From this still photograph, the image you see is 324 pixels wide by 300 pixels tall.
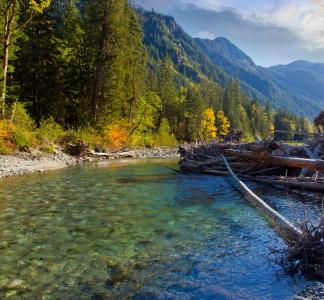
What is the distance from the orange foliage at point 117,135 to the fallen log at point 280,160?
71.8ft

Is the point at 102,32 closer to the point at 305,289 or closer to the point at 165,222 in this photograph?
the point at 165,222

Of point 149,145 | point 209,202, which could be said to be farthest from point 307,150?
point 149,145

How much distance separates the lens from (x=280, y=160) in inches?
650

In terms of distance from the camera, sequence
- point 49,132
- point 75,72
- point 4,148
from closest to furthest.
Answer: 1. point 4,148
2. point 49,132
3. point 75,72

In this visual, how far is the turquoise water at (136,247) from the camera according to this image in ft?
19.8

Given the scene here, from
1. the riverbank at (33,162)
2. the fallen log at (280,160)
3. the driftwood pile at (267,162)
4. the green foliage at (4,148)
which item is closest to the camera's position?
the fallen log at (280,160)

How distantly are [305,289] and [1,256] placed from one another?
563cm

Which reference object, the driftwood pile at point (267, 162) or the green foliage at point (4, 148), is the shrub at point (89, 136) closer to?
the green foliage at point (4, 148)

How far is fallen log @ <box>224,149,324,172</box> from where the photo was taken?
11.3 meters

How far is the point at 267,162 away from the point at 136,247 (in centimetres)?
1186

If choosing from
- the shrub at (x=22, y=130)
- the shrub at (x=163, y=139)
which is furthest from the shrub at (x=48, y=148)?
the shrub at (x=163, y=139)

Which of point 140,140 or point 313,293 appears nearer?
point 313,293

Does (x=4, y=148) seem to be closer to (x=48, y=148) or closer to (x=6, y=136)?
(x=6, y=136)

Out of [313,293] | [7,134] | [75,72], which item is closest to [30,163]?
[7,134]
